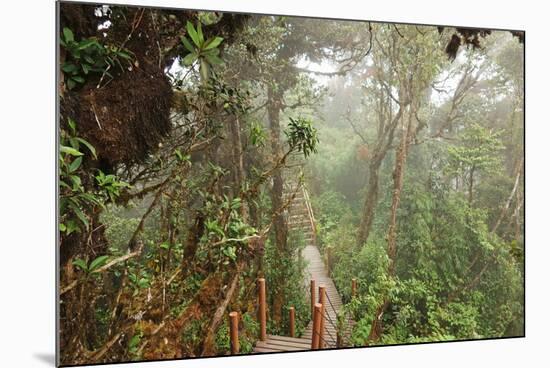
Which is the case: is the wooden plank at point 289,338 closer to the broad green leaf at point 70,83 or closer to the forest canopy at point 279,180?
the forest canopy at point 279,180

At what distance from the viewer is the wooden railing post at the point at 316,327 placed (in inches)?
169

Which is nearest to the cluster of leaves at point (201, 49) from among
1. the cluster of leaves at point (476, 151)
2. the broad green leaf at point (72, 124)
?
the broad green leaf at point (72, 124)

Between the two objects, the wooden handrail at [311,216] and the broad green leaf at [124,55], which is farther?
the wooden handrail at [311,216]

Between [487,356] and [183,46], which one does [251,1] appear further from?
[487,356]

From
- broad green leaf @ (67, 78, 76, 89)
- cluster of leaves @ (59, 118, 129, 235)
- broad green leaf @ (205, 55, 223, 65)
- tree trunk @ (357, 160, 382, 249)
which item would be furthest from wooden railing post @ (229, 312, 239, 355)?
broad green leaf @ (67, 78, 76, 89)

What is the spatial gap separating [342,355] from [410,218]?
3.54 ft

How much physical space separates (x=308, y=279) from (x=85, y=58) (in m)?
2.02

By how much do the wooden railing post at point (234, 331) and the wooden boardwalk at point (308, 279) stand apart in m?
0.19

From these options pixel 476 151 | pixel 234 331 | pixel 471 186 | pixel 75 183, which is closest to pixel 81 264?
pixel 75 183

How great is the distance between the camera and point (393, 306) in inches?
176

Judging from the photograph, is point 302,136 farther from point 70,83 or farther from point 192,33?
point 70,83

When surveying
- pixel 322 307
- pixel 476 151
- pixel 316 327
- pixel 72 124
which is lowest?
pixel 316 327

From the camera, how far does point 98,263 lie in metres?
3.80

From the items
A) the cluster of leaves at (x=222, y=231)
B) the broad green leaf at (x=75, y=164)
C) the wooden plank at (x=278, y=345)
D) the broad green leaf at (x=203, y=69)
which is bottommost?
the wooden plank at (x=278, y=345)
